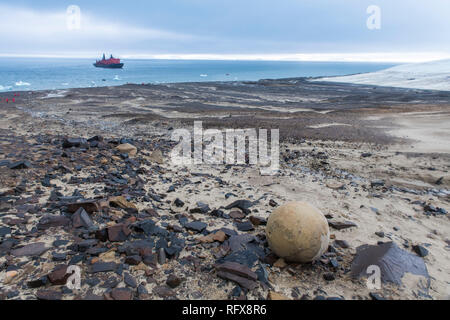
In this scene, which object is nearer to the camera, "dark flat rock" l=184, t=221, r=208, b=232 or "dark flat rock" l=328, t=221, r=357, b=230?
"dark flat rock" l=184, t=221, r=208, b=232

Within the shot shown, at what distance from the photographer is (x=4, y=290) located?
3.53 metres

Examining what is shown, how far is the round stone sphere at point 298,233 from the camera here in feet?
13.8

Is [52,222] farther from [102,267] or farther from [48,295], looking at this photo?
[48,295]

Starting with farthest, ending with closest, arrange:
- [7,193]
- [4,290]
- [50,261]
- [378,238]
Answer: [7,193] → [378,238] → [50,261] → [4,290]

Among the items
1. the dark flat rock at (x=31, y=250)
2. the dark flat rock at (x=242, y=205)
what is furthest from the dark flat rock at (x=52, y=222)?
the dark flat rock at (x=242, y=205)

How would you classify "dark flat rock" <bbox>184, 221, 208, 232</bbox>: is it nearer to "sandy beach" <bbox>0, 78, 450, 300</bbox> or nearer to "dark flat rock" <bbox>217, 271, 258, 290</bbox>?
"sandy beach" <bbox>0, 78, 450, 300</bbox>

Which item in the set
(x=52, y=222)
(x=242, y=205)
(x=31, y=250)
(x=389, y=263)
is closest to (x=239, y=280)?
(x=389, y=263)

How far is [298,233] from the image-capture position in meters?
4.20

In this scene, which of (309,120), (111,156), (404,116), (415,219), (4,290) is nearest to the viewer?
(4,290)

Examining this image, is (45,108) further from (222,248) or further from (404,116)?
(404,116)

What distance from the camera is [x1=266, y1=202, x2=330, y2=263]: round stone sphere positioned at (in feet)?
13.8

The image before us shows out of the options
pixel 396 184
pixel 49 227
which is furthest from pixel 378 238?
pixel 49 227

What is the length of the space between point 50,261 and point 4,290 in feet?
2.17

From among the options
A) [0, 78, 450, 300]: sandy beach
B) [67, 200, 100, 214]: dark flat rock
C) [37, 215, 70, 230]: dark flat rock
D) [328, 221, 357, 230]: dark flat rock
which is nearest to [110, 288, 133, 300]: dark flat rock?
[0, 78, 450, 300]: sandy beach
